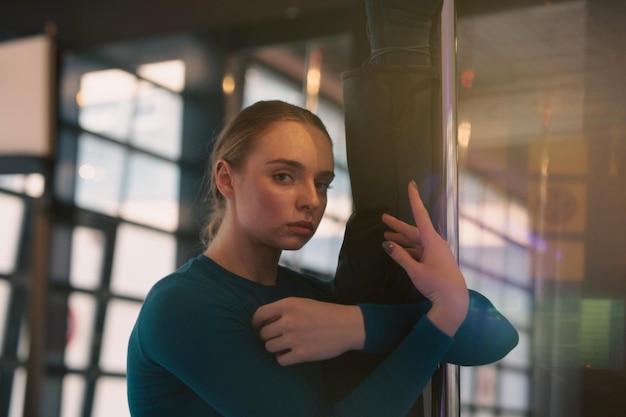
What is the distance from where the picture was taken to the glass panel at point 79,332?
9.81ft

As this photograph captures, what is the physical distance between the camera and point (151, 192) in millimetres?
2980

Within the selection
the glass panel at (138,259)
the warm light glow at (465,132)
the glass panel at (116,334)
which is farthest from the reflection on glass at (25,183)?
the warm light glow at (465,132)

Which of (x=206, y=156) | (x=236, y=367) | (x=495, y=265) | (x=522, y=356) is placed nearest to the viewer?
(x=236, y=367)

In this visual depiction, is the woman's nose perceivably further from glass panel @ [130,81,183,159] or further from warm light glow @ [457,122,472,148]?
glass panel @ [130,81,183,159]

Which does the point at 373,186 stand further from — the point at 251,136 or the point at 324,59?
the point at 324,59

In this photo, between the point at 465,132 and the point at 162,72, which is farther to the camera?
the point at 162,72

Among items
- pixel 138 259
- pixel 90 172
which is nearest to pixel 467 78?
pixel 138 259

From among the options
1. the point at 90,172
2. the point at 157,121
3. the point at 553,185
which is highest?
the point at 157,121

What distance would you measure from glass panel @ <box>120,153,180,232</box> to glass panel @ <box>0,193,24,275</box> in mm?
482

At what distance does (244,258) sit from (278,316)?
0.50ft

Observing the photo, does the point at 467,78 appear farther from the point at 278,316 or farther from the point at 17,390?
the point at 17,390

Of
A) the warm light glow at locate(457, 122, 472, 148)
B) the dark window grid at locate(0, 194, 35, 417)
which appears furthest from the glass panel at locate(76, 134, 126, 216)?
the warm light glow at locate(457, 122, 472, 148)

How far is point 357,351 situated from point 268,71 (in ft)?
5.49

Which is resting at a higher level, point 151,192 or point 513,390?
point 151,192
